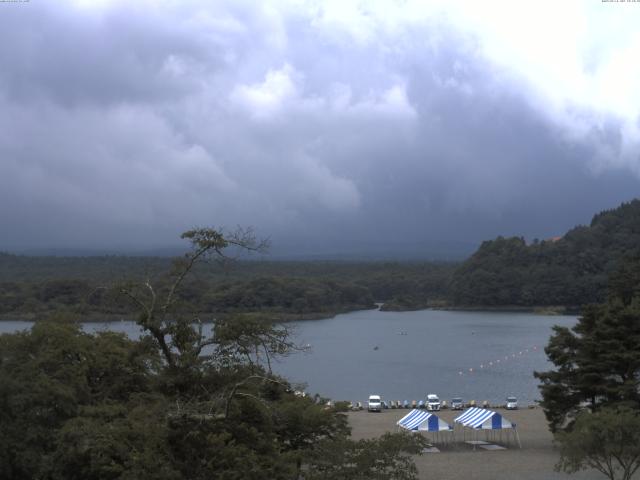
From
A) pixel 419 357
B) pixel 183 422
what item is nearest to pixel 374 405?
pixel 419 357

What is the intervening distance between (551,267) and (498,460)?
282 feet

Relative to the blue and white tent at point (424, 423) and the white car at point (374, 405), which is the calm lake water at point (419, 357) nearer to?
the white car at point (374, 405)

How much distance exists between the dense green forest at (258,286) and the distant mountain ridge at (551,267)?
775cm

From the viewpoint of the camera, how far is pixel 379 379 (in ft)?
153

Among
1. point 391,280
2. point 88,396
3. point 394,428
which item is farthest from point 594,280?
point 88,396

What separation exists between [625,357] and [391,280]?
97699 millimetres

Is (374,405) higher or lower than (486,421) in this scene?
lower

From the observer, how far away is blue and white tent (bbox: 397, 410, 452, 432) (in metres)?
22.8

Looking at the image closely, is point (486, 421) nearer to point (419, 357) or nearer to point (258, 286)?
point (419, 357)

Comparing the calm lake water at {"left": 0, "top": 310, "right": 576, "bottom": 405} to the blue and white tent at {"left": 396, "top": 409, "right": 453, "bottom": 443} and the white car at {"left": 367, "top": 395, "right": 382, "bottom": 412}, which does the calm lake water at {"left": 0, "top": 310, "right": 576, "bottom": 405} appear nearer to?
the white car at {"left": 367, "top": 395, "right": 382, "bottom": 412}

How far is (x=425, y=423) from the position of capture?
75.6ft

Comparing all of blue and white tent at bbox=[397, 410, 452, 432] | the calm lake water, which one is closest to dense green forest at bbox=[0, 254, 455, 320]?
the calm lake water

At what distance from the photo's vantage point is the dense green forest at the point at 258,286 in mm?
77062

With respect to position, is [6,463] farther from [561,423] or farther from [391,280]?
[391,280]
